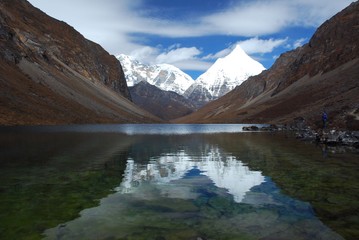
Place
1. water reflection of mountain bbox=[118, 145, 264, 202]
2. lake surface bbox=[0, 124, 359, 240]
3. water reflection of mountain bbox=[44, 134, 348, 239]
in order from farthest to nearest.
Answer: water reflection of mountain bbox=[118, 145, 264, 202], lake surface bbox=[0, 124, 359, 240], water reflection of mountain bbox=[44, 134, 348, 239]

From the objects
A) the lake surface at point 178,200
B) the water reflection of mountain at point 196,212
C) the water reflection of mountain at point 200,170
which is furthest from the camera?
the water reflection of mountain at point 200,170

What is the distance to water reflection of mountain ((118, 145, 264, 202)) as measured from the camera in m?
22.0

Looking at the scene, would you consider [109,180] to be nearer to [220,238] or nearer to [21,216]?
[21,216]

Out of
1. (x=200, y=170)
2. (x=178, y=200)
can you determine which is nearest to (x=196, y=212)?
(x=178, y=200)

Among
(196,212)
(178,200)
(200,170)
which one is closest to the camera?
(196,212)

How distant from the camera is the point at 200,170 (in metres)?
28.7

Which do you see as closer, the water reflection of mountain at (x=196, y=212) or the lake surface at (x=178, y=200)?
the water reflection of mountain at (x=196, y=212)

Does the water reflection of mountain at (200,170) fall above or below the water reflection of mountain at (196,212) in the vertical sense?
above

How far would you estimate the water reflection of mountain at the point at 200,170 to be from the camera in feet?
72.2

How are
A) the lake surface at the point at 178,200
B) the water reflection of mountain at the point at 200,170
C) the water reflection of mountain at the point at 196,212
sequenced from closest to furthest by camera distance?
the water reflection of mountain at the point at 196,212 → the lake surface at the point at 178,200 → the water reflection of mountain at the point at 200,170

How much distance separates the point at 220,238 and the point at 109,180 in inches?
496

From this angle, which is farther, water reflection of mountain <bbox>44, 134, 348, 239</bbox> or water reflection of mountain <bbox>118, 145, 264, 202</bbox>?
water reflection of mountain <bbox>118, 145, 264, 202</bbox>

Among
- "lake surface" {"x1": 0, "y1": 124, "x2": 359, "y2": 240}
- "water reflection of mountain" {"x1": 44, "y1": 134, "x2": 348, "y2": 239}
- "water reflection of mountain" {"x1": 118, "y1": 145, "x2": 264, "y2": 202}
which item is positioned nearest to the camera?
"water reflection of mountain" {"x1": 44, "y1": 134, "x2": 348, "y2": 239}

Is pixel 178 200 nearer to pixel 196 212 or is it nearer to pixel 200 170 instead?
pixel 196 212
